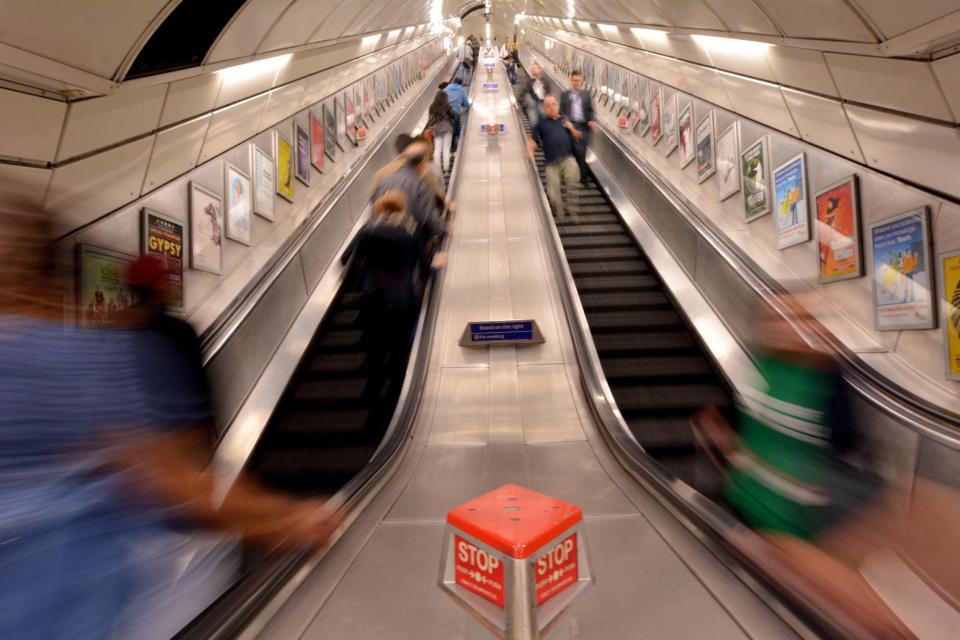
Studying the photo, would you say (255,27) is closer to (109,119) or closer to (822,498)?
(109,119)

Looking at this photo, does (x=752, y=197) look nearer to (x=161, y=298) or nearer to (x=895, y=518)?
(x=895, y=518)

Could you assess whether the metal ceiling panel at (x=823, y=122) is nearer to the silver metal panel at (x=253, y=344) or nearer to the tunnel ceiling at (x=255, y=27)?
the tunnel ceiling at (x=255, y=27)

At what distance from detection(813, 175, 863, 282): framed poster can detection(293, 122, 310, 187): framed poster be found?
18.2 ft

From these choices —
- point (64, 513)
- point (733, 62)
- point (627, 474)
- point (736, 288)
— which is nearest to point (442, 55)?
point (733, 62)

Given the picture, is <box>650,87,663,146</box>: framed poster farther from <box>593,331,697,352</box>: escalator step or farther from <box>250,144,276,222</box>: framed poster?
<box>250,144,276,222</box>: framed poster

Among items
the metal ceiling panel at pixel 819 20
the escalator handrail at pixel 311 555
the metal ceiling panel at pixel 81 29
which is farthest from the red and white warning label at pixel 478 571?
the metal ceiling panel at pixel 819 20

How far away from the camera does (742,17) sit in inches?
185

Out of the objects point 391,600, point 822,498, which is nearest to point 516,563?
point 391,600

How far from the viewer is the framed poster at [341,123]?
355 inches

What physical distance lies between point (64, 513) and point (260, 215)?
509 centimetres

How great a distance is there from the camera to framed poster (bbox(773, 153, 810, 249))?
462 cm

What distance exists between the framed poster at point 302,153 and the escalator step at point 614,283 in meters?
3.61

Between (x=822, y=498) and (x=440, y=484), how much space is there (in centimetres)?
193

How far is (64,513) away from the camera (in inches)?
39.2
